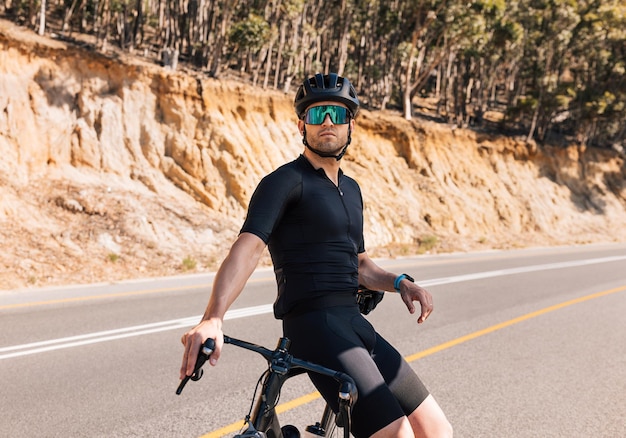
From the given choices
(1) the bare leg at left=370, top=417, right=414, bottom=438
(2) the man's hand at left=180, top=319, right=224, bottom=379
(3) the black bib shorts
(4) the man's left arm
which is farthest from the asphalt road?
(2) the man's hand at left=180, top=319, right=224, bottom=379

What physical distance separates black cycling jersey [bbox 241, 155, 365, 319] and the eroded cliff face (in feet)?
35.5

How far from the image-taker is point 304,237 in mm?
2629

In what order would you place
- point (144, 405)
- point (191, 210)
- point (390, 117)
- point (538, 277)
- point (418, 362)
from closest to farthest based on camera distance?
point (144, 405), point (418, 362), point (538, 277), point (191, 210), point (390, 117)

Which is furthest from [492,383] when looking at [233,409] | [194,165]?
[194,165]

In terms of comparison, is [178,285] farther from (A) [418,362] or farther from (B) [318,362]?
(B) [318,362]

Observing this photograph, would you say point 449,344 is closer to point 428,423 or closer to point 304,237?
point 428,423

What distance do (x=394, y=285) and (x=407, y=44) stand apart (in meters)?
29.1

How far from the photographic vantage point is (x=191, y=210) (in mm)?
18781

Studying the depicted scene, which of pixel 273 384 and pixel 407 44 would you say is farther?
pixel 407 44

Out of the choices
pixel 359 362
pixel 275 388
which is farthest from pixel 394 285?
pixel 275 388

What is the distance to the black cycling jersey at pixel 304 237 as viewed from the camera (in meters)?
2.58

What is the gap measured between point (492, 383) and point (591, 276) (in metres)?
11.3

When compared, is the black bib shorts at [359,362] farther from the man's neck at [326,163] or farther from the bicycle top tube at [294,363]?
the man's neck at [326,163]

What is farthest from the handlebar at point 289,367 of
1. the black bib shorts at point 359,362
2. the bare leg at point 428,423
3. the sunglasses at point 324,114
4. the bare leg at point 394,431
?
the sunglasses at point 324,114
